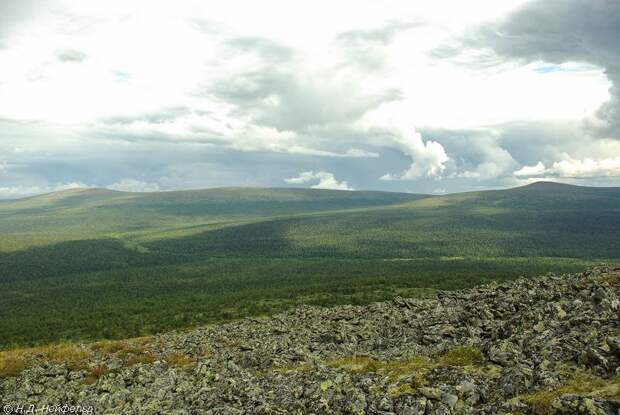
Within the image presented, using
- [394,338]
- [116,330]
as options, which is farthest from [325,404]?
[116,330]

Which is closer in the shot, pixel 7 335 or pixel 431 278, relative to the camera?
pixel 7 335

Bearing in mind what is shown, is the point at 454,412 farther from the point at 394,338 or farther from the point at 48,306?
the point at 48,306

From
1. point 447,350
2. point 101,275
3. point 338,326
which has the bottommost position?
point 101,275

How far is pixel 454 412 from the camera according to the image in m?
18.5

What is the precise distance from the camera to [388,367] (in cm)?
2669

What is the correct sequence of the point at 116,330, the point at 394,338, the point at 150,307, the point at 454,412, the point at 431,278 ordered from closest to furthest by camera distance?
the point at 454,412 < the point at 394,338 < the point at 116,330 < the point at 150,307 < the point at 431,278

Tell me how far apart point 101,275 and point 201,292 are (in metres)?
84.1

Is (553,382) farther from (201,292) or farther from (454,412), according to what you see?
(201,292)

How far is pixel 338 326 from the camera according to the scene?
47156 millimetres

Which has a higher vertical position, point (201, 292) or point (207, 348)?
point (207, 348)

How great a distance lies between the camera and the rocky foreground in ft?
64.9

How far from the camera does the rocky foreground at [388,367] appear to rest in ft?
64.9

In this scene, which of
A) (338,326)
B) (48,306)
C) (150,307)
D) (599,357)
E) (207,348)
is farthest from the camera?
(48,306)

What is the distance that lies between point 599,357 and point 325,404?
1377cm
